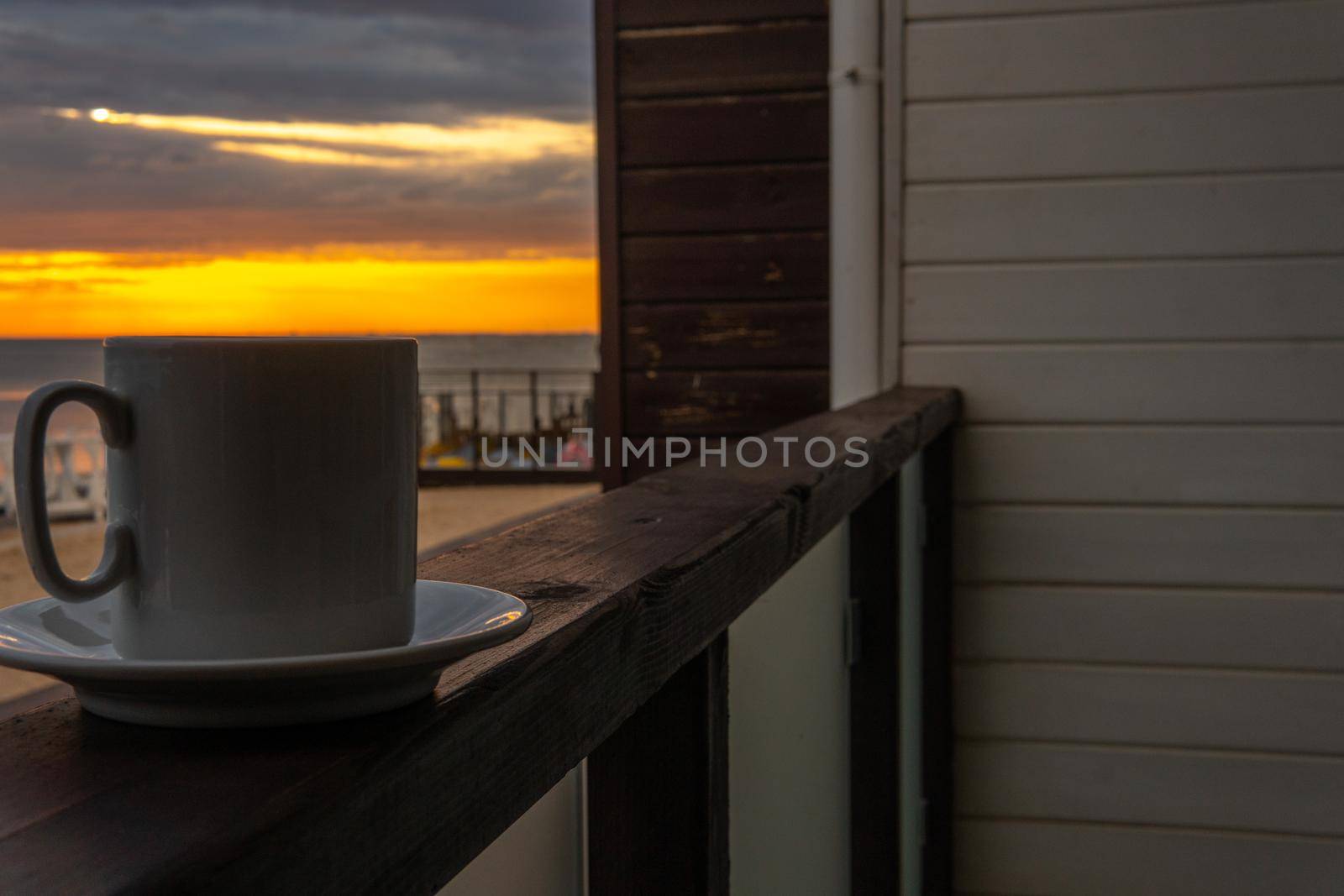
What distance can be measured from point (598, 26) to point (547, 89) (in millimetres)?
8796

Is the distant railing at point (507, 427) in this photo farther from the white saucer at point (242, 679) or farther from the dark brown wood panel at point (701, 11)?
the white saucer at point (242, 679)

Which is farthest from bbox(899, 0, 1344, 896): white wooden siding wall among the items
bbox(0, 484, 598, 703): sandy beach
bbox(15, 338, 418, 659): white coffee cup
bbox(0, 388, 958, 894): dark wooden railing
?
bbox(0, 484, 598, 703): sandy beach

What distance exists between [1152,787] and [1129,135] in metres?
0.98

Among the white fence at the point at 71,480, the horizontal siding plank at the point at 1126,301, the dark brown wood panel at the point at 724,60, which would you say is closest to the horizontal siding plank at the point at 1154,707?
the horizontal siding plank at the point at 1126,301

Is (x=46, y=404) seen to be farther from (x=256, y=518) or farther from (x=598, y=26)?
(x=598, y=26)

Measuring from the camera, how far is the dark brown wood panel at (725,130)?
8.79ft

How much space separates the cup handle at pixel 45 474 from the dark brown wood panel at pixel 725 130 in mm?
2452

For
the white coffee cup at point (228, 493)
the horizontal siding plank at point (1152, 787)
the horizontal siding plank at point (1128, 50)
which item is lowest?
the horizontal siding plank at point (1152, 787)

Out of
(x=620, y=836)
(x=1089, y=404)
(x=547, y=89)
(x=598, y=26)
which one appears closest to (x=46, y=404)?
(x=620, y=836)

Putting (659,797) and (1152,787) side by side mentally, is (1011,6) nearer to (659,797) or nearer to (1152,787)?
(1152,787)

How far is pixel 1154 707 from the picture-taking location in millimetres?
1898

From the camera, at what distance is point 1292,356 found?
182 centimetres

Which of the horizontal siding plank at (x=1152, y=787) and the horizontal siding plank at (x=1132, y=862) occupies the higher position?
the horizontal siding plank at (x=1152, y=787)

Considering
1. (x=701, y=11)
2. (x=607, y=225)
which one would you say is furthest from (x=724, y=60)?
(x=607, y=225)
